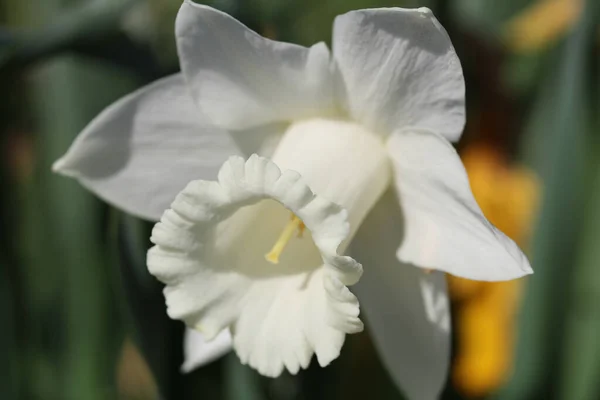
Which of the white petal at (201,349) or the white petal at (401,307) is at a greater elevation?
the white petal at (401,307)

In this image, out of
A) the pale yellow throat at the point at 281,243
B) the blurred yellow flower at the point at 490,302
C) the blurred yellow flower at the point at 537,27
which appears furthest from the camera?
the blurred yellow flower at the point at 537,27

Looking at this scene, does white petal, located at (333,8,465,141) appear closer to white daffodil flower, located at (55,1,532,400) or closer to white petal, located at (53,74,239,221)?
white daffodil flower, located at (55,1,532,400)

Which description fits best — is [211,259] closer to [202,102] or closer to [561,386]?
[202,102]

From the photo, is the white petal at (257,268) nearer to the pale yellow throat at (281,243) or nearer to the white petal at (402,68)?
the pale yellow throat at (281,243)

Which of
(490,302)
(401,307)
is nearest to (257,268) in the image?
(401,307)

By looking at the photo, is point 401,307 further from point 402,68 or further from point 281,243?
point 402,68

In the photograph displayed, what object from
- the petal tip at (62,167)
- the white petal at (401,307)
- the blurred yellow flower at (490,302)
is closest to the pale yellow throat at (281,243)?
the white petal at (401,307)

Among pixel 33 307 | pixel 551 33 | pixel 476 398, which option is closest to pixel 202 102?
pixel 33 307
